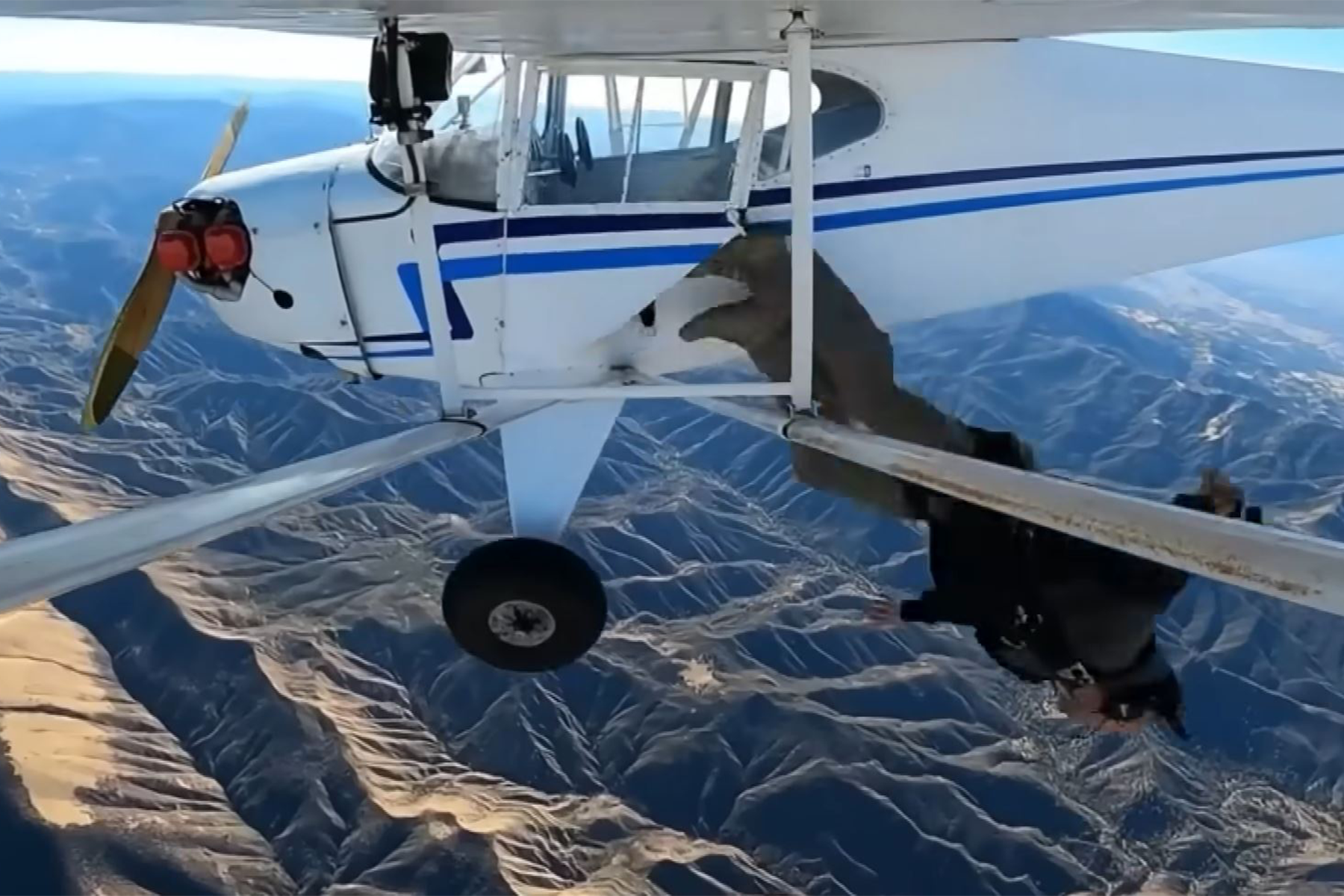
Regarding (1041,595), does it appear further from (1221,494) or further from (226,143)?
(226,143)

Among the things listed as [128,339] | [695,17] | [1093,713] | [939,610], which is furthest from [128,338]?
[1093,713]

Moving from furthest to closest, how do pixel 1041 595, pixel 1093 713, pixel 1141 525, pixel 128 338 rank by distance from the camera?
pixel 128 338
pixel 1093 713
pixel 1041 595
pixel 1141 525

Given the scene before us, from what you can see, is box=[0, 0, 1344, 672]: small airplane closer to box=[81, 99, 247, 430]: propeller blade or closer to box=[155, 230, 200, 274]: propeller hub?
box=[155, 230, 200, 274]: propeller hub

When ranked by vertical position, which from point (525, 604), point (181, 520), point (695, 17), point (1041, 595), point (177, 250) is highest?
point (695, 17)

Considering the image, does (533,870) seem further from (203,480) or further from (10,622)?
(203,480)

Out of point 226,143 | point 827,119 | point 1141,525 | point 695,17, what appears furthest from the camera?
point 226,143
